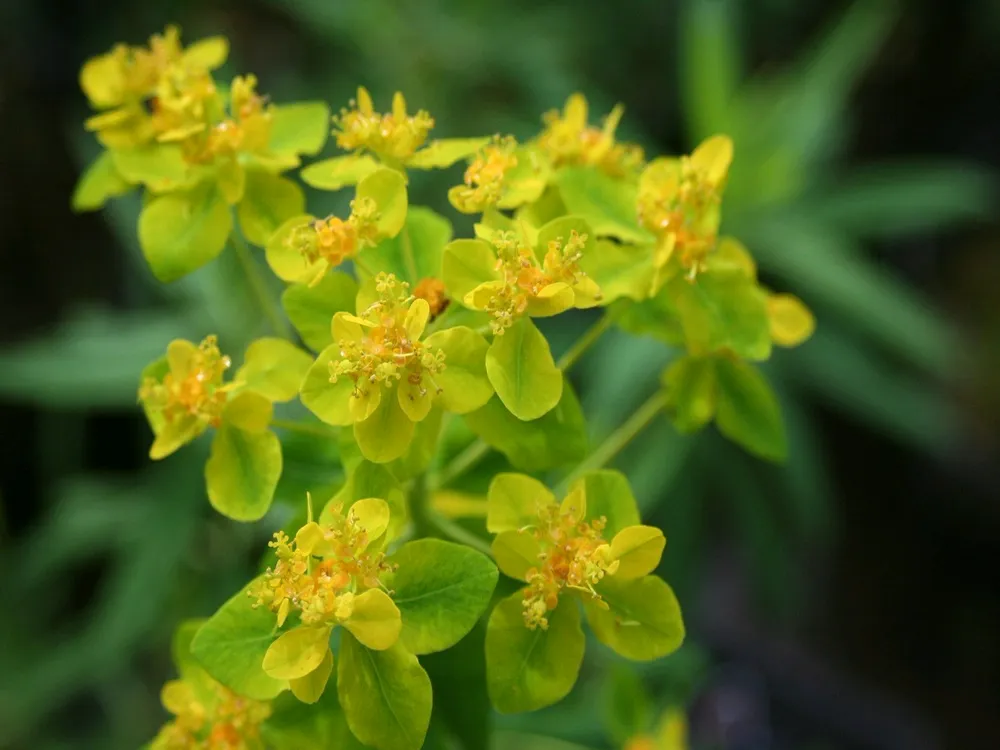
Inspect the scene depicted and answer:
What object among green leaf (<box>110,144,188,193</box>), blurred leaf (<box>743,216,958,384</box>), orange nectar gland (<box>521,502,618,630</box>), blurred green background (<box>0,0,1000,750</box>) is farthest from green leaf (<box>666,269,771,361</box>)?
blurred leaf (<box>743,216,958,384</box>)

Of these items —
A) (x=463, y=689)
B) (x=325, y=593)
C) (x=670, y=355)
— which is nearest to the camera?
(x=325, y=593)

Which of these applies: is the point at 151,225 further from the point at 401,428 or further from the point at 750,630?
the point at 750,630

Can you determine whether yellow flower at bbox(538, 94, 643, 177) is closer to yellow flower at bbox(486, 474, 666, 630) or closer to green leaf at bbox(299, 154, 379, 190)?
green leaf at bbox(299, 154, 379, 190)

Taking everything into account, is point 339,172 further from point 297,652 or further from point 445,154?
point 297,652

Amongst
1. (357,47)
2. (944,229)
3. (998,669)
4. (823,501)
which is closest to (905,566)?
(998,669)

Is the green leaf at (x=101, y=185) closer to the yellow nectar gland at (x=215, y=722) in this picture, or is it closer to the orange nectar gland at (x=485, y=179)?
the orange nectar gland at (x=485, y=179)

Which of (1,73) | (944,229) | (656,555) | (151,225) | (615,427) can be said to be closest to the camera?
(656,555)

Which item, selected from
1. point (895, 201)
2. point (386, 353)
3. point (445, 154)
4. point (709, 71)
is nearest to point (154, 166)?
point (445, 154)
